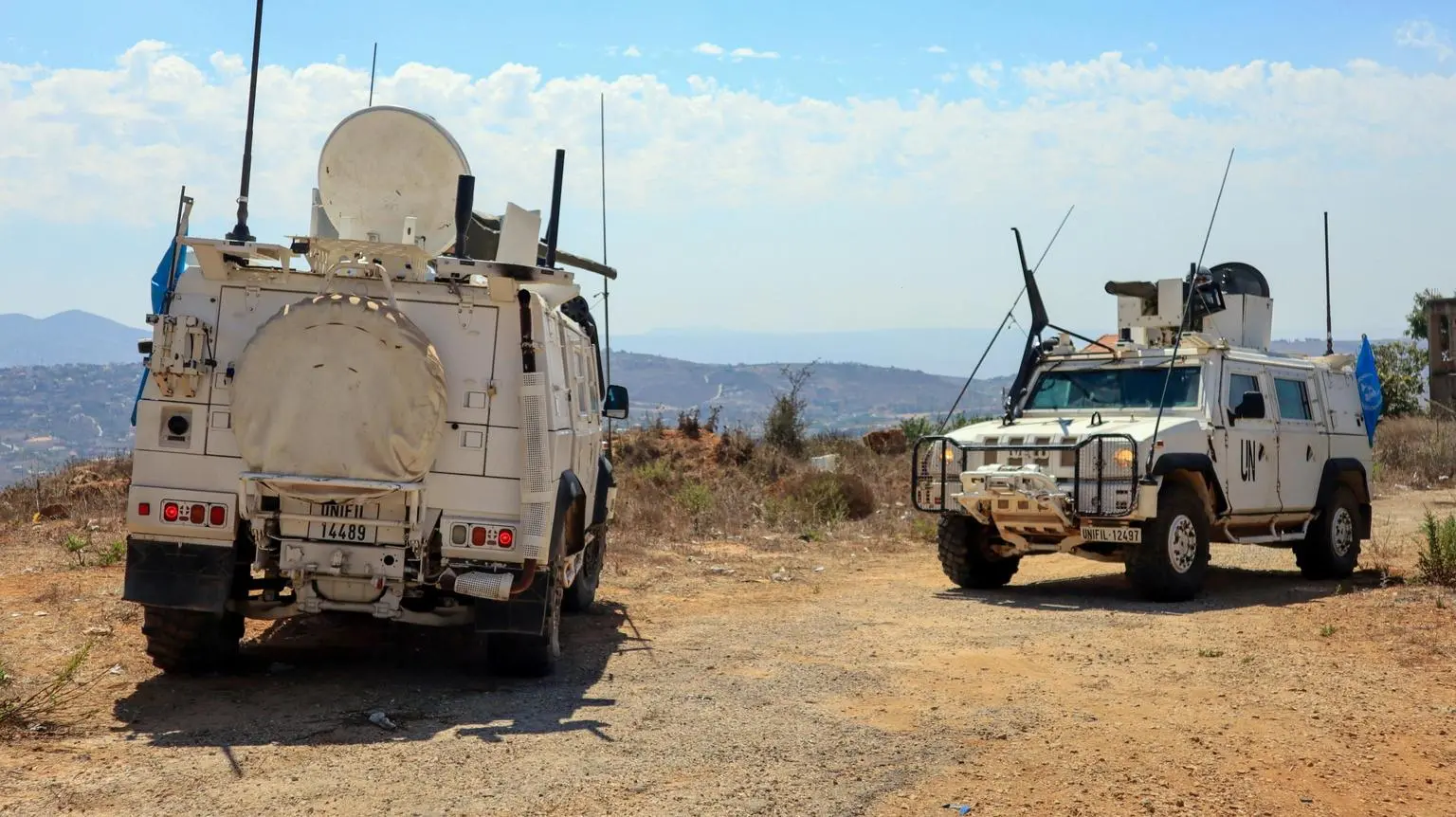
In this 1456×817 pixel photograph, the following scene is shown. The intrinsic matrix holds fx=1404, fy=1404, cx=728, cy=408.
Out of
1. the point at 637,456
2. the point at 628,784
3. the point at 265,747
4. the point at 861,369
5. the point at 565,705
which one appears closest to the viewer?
the point at 628,784

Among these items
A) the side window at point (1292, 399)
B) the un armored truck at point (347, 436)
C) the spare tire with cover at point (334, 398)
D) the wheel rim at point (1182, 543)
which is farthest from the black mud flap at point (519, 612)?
the side window at point (1292, 399)

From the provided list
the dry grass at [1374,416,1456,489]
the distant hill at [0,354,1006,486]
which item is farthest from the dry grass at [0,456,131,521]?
the distant hill at [0,354,1006,486]

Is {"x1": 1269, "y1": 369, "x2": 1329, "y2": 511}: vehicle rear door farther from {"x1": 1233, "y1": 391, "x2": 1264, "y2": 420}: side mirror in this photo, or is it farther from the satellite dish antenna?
the satellite dish antenna

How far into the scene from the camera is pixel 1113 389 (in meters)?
12.8

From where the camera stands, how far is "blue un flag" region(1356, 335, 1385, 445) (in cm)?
1500

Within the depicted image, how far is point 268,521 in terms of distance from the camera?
7574mm

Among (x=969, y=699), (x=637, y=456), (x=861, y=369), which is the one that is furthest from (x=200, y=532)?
(x=861, y=369)

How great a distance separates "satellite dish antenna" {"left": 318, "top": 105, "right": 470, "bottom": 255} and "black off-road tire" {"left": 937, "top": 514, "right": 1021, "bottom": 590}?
567 cm

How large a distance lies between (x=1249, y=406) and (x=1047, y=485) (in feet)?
7.39

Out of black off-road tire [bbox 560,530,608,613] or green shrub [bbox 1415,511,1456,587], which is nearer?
black off-road tire [bbox 560,530,608,613]

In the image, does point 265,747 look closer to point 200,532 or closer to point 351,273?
point 200,532

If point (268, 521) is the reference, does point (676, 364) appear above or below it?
above

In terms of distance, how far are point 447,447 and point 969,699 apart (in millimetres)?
3159

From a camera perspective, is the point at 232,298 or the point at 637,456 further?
the point at 637,456
